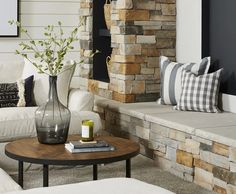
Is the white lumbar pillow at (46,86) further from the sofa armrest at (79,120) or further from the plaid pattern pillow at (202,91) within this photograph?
the plaid pattern pillow at (202,91)

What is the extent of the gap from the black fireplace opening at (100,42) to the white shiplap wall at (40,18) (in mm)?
322

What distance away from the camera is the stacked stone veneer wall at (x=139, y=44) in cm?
500

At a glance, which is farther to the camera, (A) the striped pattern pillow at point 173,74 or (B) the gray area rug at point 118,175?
(A) the striped pattern pillow at point 173,74

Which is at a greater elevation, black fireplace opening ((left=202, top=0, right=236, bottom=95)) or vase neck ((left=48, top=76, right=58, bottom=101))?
black fireplace opening ((left=202, top=0, right=236, bottom=95))

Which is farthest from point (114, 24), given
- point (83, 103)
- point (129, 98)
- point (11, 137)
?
point (11, 137)

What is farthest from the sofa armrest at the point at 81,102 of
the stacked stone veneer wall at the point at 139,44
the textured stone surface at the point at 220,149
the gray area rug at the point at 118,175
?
the textured stone surface at the point at 220,149

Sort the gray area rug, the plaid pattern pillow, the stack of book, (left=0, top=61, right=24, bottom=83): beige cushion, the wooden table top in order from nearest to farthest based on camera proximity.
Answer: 1. the wooden table top
2. the stack of book
3. the gray area rug
4. the plaid pattern pillow
5. (left=0, top=61, right=24, bottom=83): beige cushion

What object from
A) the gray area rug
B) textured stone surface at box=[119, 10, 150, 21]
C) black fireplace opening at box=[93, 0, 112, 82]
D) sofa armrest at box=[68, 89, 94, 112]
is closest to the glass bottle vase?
the gray area rug

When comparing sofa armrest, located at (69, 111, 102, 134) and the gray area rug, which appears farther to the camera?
sofa armrest, located at (69, 111, 102, 134)

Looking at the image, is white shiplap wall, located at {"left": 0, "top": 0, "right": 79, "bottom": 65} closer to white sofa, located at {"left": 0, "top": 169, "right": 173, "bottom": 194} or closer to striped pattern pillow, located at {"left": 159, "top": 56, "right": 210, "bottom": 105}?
striped pattern pillow, located at {"left": 159, "top": 56, "right": 210, "bottom": 105}

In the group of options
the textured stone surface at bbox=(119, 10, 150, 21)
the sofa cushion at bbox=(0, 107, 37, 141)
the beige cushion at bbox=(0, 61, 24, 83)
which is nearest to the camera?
the sofa cushion at bbox=(0, 107, 37, 141)

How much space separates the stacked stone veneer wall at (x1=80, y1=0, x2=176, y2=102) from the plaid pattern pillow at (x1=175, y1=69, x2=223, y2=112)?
2.45 feet

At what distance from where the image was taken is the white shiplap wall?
18.8 ft

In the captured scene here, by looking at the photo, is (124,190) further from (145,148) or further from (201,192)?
(145,148)
